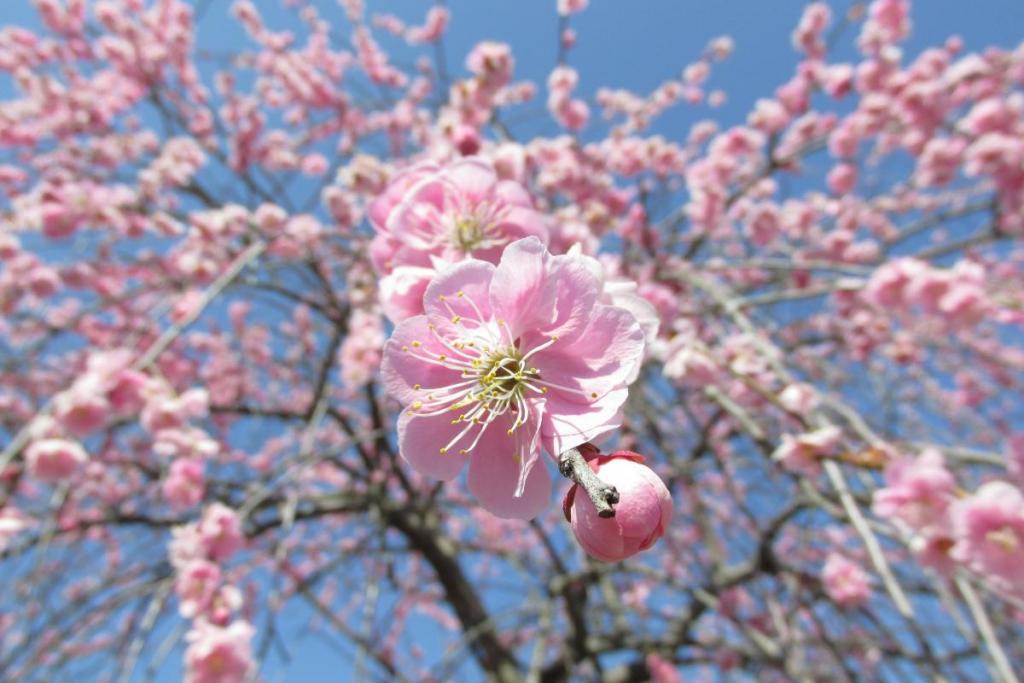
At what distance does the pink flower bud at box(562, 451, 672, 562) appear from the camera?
541mm

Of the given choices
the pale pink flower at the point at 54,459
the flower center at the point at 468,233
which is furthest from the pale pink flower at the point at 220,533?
the flower center at the point at 468,233

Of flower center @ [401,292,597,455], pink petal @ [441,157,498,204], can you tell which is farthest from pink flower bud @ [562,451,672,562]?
pink petal @ [441,157,498,204]

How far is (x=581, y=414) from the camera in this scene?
64 centimetres

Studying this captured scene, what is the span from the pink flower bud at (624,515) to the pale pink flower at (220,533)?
5.97 feet

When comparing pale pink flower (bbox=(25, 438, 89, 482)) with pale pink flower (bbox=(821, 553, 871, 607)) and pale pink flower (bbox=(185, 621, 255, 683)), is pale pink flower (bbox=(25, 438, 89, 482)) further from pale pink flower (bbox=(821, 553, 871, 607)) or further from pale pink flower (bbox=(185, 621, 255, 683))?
pale pink flower (bbox=(821, 553, 871, 607))

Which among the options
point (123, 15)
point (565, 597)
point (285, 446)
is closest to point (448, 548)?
point (565, 597)

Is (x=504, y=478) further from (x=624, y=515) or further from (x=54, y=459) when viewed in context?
(x=54, y=459)

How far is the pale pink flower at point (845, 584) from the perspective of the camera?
2.45 metres

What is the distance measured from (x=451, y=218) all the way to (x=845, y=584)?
2493mm

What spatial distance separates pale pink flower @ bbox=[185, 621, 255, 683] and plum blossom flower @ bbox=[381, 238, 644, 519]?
4.79ft

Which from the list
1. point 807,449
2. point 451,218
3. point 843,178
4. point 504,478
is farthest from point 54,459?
point 843,178

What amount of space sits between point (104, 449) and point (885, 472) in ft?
14.5

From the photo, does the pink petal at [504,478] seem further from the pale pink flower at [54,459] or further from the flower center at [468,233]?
the pale pink flower at [54,459]

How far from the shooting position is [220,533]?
79.1 inches
